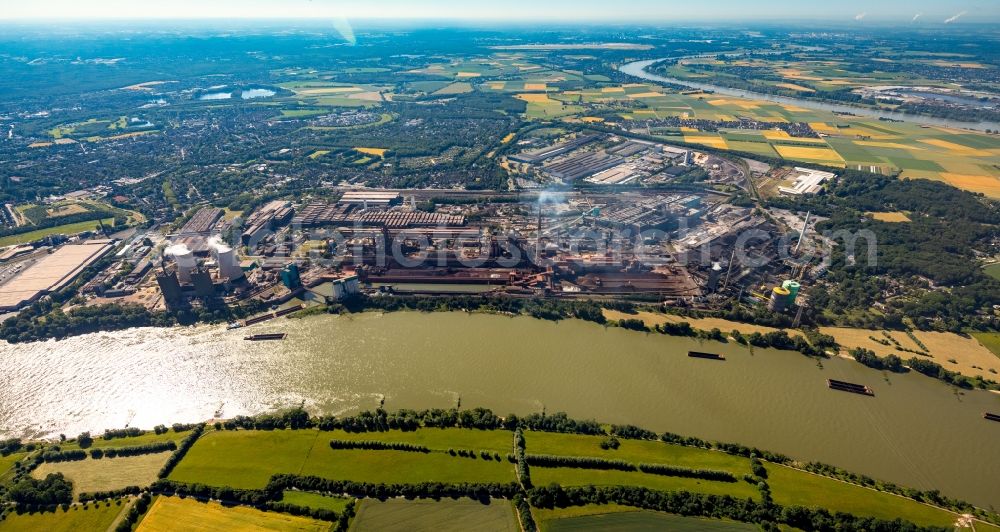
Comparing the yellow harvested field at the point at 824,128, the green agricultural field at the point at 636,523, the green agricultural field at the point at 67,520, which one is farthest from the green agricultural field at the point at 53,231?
the yellow harvested field at the point at 824,128

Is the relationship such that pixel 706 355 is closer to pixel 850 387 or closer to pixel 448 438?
pixel 850 387

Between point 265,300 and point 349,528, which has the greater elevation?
point 265,300

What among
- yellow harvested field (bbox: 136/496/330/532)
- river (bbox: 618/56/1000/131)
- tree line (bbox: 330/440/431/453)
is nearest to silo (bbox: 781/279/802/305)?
tree line (bbox: 330/440/431/453)

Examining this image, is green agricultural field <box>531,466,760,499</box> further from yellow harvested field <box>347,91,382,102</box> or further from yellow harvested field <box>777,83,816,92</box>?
yellow harvested field <box>777,83,816,92</box>

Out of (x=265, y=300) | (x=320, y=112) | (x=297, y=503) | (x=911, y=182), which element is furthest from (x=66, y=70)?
(x=911, y=182)

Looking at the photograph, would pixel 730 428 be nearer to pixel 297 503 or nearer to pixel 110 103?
pixel 297 503
